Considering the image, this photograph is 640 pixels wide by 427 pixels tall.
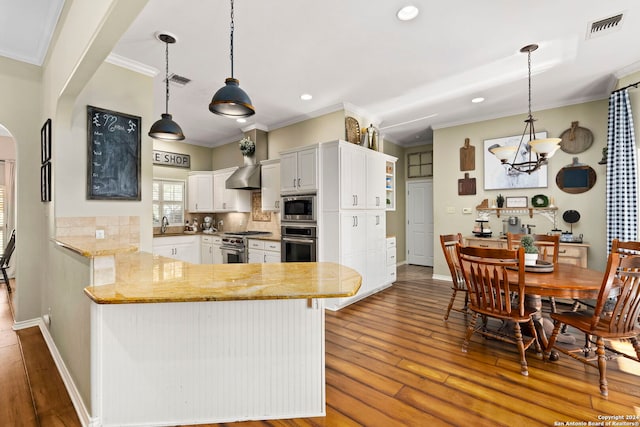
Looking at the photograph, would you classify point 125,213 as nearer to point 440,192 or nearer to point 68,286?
point 68,286

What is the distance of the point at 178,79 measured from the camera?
3.66 metres

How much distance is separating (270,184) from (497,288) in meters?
3.73

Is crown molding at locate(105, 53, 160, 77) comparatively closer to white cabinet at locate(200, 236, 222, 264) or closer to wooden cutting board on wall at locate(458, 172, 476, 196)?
white cabinet at locate(200, 236, 222, 264)

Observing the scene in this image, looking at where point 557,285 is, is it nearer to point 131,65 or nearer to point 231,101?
point 231,101

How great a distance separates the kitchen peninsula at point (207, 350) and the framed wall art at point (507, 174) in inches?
172

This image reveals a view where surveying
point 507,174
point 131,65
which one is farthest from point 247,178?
point 507,174

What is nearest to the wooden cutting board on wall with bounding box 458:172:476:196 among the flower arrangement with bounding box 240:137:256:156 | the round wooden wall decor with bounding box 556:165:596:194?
the round wooden wall decor with bounding box 556:165:596:194

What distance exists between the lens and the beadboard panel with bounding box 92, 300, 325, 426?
65.4 inches

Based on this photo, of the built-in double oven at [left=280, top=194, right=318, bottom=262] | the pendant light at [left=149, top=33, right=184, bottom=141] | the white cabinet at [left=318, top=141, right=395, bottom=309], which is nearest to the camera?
Answer: the pendant light at [left=149, top=33, right=184, bottom=141]

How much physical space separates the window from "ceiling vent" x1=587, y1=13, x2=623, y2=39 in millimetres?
6806

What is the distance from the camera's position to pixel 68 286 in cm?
218

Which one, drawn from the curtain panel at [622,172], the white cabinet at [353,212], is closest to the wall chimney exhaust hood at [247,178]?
the white cabinet at [353,212]

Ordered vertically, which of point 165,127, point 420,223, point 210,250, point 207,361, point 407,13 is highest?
point 407,13

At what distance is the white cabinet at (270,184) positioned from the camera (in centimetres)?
500
